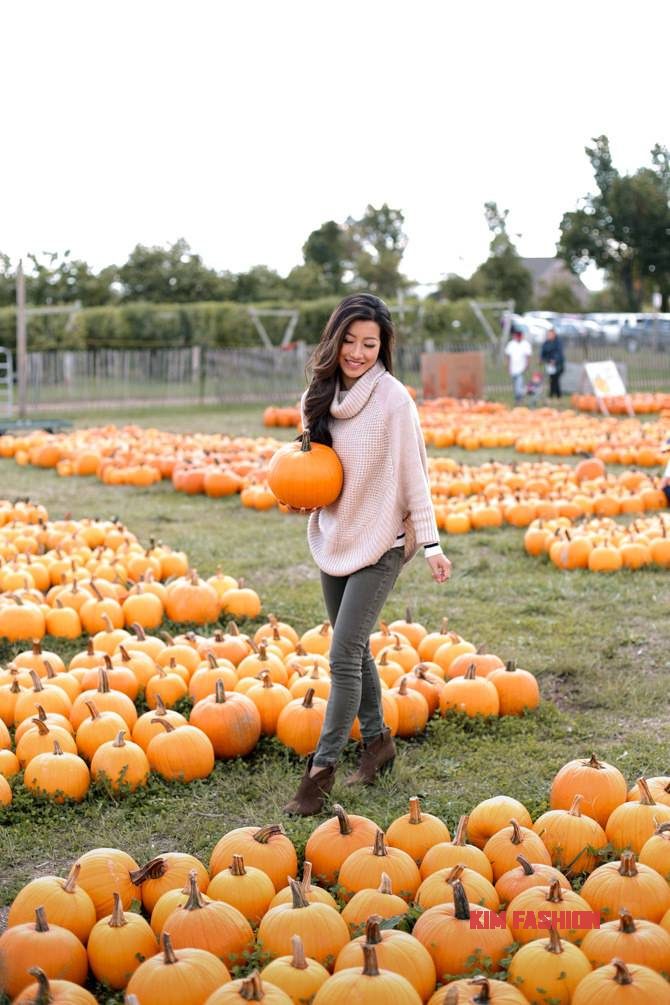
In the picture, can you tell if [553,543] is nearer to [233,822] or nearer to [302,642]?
[302,642]

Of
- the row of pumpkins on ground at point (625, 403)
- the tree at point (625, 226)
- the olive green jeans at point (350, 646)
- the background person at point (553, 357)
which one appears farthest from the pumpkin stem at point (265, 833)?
the tree at point (625, 226)

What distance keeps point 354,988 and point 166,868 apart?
0.95 meters

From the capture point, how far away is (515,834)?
3.48 meters

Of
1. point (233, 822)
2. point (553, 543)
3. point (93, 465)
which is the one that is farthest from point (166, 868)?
point (93, 465)

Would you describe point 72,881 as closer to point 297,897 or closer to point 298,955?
point 297,897

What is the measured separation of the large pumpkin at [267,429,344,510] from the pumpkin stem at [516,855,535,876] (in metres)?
1.55

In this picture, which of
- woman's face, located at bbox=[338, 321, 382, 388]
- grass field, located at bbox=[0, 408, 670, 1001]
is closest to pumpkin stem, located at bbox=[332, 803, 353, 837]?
grass field, located at bbox=[0, 408, 670, 1001]

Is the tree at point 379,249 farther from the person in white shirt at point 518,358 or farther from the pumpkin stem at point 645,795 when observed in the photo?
the pumpkin stem at point 645,795

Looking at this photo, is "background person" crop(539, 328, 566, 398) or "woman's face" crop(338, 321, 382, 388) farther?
"background person" crop(539, 328, 566, 398)

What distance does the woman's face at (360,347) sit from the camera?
4.20m

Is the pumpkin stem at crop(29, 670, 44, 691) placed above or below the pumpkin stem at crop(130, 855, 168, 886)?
above

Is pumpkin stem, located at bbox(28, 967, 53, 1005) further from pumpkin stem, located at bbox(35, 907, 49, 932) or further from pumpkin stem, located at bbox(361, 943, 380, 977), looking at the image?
pumpkin stem, located at bbox(361, 943, 380, 977)

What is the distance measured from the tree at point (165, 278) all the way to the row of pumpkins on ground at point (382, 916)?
132 feet

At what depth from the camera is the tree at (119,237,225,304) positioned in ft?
140
